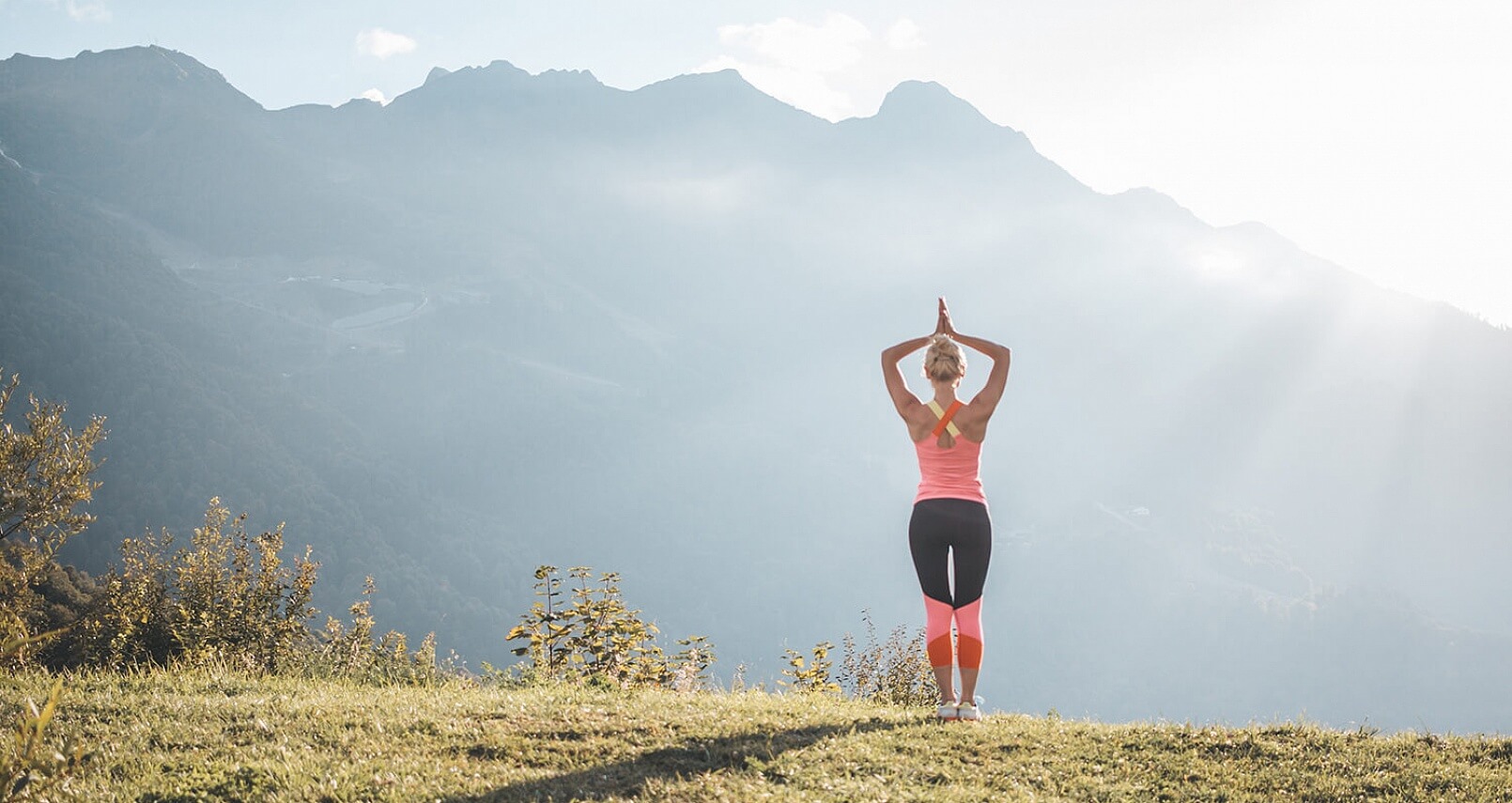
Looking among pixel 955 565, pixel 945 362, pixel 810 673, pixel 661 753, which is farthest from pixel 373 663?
pixel 945 362

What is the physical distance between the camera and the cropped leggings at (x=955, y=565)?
617cm

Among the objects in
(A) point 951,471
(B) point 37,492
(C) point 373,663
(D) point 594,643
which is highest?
(A) point 951,471

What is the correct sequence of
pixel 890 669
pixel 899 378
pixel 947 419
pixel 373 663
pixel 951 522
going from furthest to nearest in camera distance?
pixel 890 669 < pixel 373 663 < pixel 899 378 < pixel 947 419 < pixel 951 522

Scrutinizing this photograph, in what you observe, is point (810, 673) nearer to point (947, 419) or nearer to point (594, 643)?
point (594, 643)

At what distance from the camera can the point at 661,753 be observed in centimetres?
503

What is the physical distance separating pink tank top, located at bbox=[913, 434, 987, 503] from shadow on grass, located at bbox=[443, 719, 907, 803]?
5.15ft

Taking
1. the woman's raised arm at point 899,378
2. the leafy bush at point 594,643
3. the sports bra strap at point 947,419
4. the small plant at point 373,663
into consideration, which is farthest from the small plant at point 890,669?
the small plant at point 373,663

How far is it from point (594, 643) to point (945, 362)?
430cm

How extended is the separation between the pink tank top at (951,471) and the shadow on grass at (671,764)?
1.57 meters

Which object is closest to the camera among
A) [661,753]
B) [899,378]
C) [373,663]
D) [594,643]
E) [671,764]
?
[671,764]

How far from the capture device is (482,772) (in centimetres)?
456

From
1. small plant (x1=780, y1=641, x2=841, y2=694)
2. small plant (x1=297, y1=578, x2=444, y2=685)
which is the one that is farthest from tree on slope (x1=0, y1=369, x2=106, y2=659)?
small plant (x1=780, y1=641, x2=841, y2=694)

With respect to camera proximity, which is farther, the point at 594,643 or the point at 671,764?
the point at 594,643

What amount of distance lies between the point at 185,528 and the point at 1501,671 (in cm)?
24210
